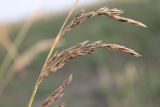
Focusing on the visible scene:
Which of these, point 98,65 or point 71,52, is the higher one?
point 71,52

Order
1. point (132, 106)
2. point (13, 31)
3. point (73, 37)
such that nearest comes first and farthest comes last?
point (132, 106) < point (73, 37) < point (13, 31)

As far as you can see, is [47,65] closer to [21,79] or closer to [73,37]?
[21,79]

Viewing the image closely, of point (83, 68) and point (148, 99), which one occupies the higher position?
point (148, 99)

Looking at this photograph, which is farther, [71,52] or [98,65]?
[98,65]

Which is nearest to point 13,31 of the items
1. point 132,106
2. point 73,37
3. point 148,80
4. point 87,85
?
point 73,37

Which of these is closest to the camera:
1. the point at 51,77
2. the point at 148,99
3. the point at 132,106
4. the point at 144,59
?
the point at 132,106

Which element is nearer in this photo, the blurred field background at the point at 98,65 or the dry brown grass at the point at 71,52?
the dry brown grass at the point at 71,52

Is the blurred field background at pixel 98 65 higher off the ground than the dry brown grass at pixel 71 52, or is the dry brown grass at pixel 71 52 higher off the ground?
the dry brown grass at pixel 71 52

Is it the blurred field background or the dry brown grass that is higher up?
the dry brown grass

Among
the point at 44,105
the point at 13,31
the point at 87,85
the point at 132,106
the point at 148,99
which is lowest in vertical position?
the point at 13,31

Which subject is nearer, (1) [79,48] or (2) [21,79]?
(1) [79,48]

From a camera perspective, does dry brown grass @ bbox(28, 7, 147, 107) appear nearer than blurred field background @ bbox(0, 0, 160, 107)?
Yes
